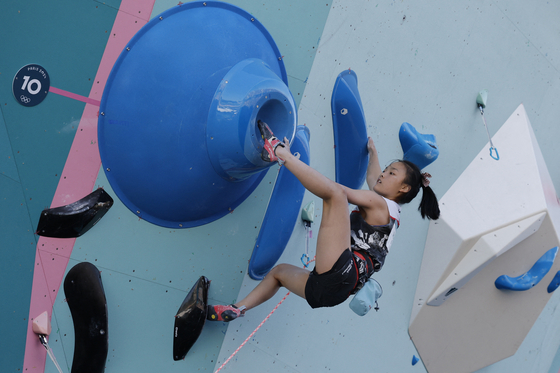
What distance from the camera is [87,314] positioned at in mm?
1621

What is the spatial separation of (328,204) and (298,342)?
108cm

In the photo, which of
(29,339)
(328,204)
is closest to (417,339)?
(328,204)

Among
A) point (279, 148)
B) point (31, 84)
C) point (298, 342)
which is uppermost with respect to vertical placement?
point (279, 148)

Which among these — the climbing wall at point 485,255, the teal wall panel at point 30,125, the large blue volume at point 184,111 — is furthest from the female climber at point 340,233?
the climbing wall at point 485,255

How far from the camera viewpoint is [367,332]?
2742mm

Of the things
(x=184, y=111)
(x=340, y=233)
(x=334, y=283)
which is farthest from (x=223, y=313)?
(x=184, y=111)

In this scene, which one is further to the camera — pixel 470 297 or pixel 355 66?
pixel 470 297

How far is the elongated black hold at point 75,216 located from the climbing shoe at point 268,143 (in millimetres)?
620

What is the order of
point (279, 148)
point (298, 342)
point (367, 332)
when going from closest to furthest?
point (279, 148) < point (298, 342) < point (367, 332)

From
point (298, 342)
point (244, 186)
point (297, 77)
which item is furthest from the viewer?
point (298, 342)

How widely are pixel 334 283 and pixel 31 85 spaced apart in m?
1.31

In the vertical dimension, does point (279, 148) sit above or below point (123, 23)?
below

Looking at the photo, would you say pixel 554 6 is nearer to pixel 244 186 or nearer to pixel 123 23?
pixel 244 186

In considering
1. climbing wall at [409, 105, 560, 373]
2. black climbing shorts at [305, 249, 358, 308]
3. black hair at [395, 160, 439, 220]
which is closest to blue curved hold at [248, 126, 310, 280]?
black climbing shorts at [305, 249, 358, 308]
